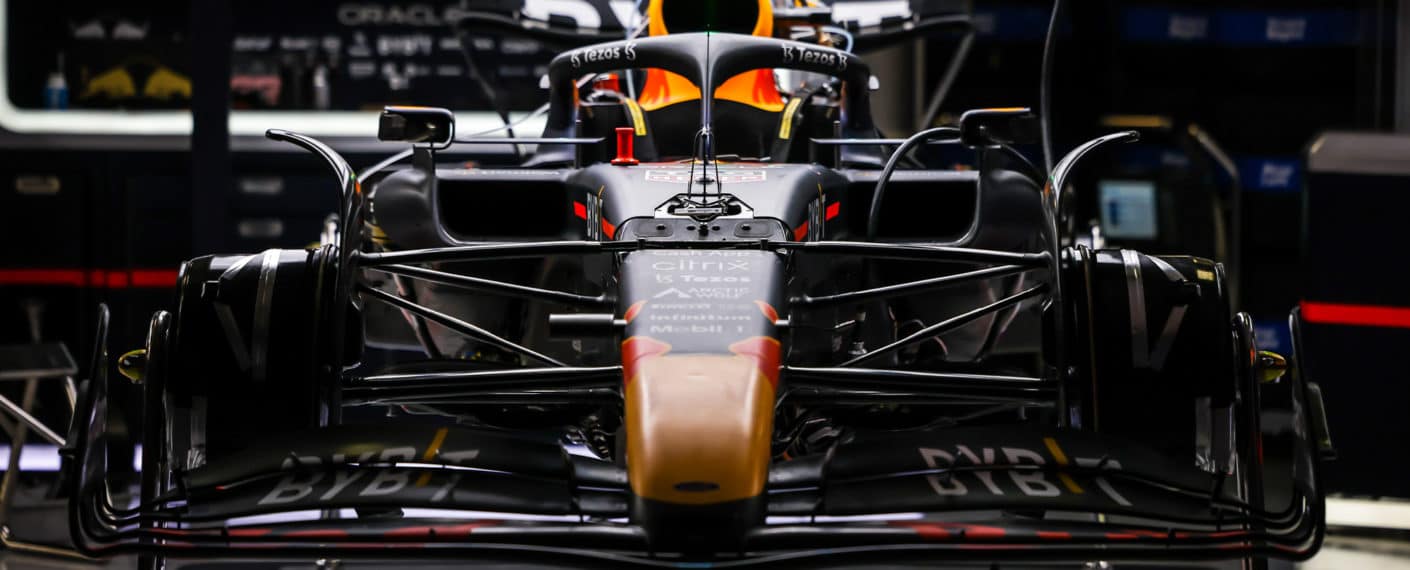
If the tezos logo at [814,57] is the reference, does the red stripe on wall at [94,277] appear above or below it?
below

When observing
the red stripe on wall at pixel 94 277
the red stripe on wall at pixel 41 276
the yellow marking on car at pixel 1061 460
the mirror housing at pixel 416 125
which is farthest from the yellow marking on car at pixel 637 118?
the red stripe on wall at pixel 41 276

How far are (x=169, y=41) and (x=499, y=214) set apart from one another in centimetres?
397

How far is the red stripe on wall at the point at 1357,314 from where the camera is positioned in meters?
5.09

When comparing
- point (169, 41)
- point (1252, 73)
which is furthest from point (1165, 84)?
point (169, 41)

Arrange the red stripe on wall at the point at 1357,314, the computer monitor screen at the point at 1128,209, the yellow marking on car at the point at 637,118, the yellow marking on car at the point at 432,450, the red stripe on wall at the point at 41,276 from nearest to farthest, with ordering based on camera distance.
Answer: the yellow marking on car at the point at 432,450 < the yellow marking on car at the point at 637,118 < the red stripe on wall at the point at 1357,314 < the red stripe on wall at the point at 41,276 < the computer monitor screen at the point at 1128,209

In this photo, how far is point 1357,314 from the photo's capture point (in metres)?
5.15

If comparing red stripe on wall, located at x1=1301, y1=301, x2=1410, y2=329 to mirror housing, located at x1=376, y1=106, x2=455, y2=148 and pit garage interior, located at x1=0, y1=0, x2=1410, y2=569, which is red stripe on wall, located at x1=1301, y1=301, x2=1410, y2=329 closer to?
pit garage interior, located at x1=0, y1=0, x2=1410, y2=569

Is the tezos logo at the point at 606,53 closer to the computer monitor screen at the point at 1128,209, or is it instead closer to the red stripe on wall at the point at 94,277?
the red stripe on wall at the point at 94,277

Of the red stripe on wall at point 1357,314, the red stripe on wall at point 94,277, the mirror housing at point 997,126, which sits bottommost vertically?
the red stripe on wall at point 1357,314

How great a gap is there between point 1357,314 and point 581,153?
293 centimetres

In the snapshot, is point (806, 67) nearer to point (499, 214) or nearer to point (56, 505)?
point (499, 214)

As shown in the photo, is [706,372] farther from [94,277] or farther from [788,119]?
[94,277]

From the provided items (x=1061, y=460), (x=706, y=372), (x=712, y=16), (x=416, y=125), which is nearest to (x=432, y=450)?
(x=706, y=372)

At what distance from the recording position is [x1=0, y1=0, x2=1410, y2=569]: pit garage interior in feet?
16.0
